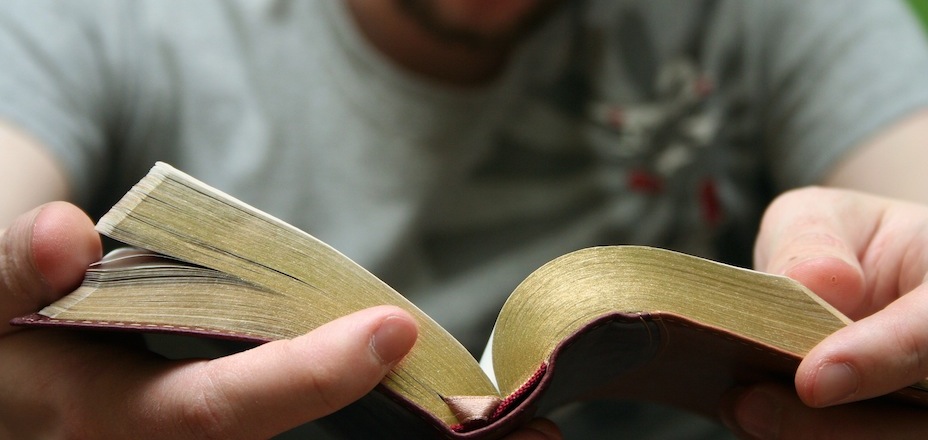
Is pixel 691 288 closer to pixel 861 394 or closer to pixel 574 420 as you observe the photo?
pixel 861 394

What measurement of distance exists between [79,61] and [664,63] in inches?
27.3

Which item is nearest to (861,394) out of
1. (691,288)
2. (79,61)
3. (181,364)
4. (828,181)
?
(691,288)

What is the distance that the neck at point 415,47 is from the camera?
834 mm

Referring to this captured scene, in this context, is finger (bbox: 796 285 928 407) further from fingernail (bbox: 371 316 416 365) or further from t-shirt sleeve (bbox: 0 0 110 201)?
t-shirt sleeve (bbox: 0 0 110 201)

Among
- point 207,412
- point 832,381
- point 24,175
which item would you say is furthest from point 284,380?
point 24,175

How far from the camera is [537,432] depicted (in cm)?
37

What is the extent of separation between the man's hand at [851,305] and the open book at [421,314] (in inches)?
0.8

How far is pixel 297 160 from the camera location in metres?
0.82

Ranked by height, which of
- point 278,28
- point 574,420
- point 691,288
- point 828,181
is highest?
point 278,28

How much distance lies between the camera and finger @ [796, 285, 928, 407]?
34cm

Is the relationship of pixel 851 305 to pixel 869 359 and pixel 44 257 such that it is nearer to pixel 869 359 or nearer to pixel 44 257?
pixel 869 359

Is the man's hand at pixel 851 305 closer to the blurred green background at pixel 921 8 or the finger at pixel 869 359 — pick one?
the finger at pixel 869 359

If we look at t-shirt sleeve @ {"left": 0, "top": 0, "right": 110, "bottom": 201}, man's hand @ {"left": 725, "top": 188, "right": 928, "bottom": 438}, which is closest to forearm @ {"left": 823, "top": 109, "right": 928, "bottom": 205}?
man's hand @ {"left": 725, "top": 188, "right": 928, "bottom": 438}

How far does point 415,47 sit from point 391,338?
59cm
